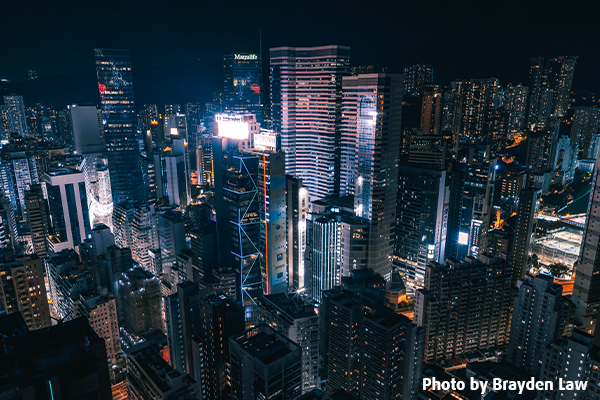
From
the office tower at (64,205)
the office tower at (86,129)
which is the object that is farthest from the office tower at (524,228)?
the office tower at (86,129)

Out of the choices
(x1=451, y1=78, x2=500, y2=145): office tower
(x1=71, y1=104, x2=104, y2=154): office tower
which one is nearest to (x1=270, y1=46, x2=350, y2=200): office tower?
(x1=451, y1=78, x2=500, y2=145): office tower

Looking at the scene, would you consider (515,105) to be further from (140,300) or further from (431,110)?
(140,300)

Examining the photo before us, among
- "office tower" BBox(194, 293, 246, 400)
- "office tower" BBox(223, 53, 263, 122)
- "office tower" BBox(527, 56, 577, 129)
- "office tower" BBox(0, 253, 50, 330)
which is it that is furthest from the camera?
"office tower" BBox(223, 53, 263, 122)

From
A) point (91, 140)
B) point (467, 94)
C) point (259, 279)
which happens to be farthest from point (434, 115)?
point (91, 140)

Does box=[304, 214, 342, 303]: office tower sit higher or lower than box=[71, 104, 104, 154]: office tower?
lower

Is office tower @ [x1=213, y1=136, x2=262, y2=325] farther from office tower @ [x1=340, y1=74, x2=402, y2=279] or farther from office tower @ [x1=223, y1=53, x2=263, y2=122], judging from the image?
office tower @ [x1=223, y1=53, x2=263, y2=122]

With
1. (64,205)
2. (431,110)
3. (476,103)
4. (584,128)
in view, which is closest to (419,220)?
(431,110)
